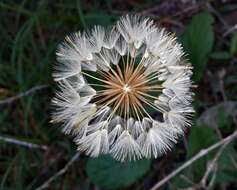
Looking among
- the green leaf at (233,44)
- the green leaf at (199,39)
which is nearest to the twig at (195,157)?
the green leaf at (199,39)

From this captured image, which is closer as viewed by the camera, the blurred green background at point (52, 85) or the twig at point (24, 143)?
the blurred green background at point (52, 85)

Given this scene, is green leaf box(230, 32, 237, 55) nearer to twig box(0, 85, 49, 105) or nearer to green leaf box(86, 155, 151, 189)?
green leaf box(86, 155, 151, 189)

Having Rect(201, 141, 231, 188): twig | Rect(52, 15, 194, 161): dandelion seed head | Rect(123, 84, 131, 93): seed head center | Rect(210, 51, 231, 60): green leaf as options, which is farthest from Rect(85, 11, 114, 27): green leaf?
Rect(201, 141, 231, 188): twig

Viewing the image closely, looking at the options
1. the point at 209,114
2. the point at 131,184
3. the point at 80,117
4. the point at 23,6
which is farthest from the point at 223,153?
the point at 23,6

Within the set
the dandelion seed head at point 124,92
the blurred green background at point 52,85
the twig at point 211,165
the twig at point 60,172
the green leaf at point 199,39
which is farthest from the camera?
the twig at point 60,172

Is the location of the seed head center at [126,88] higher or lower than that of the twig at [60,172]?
higher

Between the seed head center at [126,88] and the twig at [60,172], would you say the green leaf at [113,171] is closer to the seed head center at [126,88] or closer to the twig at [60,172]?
the twig at [60,172]
